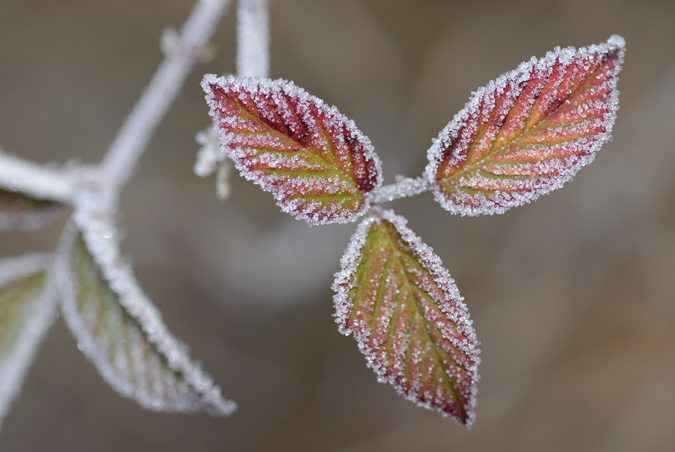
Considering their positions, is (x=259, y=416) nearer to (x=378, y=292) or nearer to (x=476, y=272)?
(x=476, y=272)

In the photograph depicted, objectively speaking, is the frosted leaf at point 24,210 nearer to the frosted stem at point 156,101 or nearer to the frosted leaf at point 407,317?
the frosted stem at point 156,101

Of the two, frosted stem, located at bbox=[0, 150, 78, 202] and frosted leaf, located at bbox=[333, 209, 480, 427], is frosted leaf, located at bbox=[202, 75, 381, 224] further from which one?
frosted stem, located at bbox=[0, 150, 78, 202]

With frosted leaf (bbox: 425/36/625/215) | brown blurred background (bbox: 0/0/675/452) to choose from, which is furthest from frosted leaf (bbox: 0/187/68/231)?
brown blurred background (bbox: 0/0/675/452)

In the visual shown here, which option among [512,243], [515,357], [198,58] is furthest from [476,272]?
[198,58]

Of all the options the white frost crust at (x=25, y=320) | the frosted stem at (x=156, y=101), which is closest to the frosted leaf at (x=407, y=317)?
the frosted stem at (x=156, y=101)

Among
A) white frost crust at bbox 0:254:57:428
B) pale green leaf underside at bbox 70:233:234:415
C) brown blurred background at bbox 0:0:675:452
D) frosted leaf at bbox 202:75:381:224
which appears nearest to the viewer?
frosted leaf at bbox 202:75:381:224

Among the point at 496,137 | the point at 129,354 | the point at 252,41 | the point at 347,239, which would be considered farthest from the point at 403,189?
the point at 347,239
